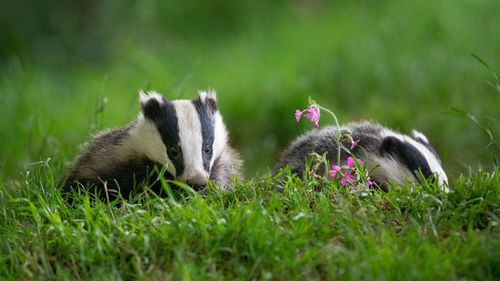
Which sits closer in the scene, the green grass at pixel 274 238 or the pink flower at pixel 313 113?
the green grass at pixel 274 238

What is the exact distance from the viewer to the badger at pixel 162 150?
4.05m

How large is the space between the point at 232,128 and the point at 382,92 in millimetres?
1788

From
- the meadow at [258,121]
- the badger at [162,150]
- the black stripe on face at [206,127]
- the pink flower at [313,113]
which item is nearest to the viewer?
the meadow at [258,121]

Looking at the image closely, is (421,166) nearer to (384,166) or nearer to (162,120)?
(384,166)

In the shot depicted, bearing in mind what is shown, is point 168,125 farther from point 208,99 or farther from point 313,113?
point 313,113

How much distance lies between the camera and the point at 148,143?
4.27 m

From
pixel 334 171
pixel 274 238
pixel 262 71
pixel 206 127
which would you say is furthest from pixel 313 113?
pixel 262 71

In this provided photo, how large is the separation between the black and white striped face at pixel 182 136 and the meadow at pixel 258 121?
20 cm

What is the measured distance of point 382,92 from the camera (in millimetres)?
7258

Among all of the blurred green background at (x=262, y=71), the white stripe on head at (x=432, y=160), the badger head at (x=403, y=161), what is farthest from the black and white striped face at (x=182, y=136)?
the white stripe on head at (x=432, y=160)

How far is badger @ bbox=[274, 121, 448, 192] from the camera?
4.26m

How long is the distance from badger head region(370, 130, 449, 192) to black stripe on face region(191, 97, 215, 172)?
1190mm

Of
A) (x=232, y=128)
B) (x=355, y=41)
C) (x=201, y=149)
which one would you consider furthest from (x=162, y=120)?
(x=355, y=41)

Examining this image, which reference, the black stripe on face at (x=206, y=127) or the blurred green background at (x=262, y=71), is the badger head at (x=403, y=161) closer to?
the blurred green background at (x=262, y=71)
